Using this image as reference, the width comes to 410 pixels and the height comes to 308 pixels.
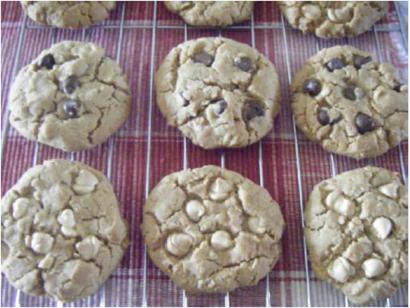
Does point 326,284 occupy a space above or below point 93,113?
below

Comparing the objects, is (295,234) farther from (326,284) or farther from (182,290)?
(182,290)

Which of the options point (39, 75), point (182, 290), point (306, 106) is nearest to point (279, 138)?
point (306, 106)

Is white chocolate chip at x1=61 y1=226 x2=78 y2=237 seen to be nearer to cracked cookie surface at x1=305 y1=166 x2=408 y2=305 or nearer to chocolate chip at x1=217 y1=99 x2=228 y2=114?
chocolate chip at x1=217 y1=99 x2=228 y2=114

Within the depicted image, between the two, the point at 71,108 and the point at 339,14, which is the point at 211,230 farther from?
the point at 339,14

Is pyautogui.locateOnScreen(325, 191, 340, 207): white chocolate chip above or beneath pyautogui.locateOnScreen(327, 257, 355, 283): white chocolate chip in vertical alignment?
above

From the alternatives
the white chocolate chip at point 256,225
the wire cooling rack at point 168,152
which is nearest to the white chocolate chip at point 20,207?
the wire cooling rack at point 168,152

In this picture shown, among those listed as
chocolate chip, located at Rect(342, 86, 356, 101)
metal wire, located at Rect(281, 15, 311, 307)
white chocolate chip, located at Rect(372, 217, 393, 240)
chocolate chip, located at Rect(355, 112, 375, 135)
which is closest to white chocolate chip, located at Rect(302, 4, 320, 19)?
metal wire, located at Rect(281, 15, 311, 307)

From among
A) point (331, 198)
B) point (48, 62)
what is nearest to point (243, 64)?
point (331, 198)
